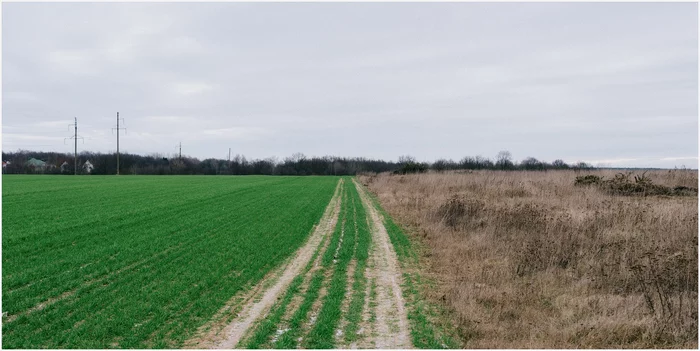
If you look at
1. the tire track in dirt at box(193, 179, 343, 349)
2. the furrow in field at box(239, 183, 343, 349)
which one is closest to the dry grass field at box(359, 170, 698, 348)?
the furrow in field at box(239, 183, 343, 349)

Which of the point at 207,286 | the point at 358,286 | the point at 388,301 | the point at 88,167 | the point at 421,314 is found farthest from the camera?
the point at 88,167

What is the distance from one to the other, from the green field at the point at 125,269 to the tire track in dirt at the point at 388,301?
266cm

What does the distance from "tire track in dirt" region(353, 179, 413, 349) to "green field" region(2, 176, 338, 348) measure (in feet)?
8.71

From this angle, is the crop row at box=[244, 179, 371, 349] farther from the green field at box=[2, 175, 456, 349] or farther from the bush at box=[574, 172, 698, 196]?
the bush at box=[574, 172, 698, 196]

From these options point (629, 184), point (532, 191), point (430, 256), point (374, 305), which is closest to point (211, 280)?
point (374, 305)

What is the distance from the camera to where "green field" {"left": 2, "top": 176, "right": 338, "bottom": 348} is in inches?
275

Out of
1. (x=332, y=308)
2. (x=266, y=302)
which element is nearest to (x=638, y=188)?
(x=332, y=308)

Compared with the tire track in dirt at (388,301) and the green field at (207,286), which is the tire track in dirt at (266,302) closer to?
the green field at (207,286)

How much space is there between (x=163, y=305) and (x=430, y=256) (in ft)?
→ 24.9

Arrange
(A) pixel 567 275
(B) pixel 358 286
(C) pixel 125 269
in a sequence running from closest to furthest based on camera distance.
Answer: (B) pixel 358 286 → (A) pixel 567 275 → (C) pixel 125 269

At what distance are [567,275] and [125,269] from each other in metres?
9.77

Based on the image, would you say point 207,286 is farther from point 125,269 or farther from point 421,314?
point 421,314

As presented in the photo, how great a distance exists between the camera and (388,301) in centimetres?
873

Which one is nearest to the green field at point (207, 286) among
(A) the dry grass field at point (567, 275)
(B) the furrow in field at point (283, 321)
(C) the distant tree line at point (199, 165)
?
(B) the furrow in field at point (283, 321)
